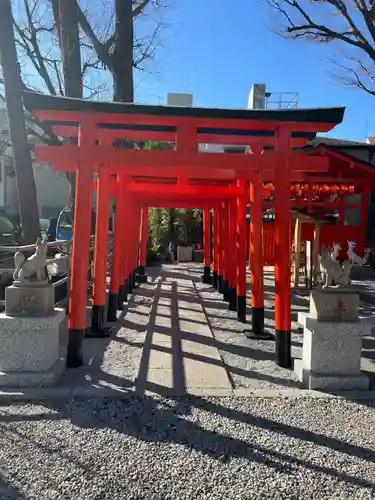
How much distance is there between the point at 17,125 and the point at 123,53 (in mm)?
3371

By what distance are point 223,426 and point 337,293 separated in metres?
1.79

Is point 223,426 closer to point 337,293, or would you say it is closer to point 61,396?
point 61,396

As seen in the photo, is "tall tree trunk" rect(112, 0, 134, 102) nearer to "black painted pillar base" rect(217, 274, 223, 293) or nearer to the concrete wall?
"black painted pillar base" rect(217, 274, 223, 293)

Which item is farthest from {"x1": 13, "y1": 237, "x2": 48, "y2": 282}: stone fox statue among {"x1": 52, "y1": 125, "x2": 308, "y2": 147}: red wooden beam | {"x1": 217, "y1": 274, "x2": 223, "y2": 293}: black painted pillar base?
{"x1": 217, "y1": 274, "x2": 223, "y2": 293}: black painted pillar base

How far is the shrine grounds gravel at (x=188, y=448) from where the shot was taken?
8.05 feet

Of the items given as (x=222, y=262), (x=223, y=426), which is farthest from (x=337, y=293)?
(x=222, y=262)

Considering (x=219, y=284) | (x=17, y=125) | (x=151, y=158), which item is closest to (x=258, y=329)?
(x=151, y=158)

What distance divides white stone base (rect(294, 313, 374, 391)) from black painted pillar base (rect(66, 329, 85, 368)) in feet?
7.89

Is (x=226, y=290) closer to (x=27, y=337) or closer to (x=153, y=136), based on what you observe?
(x=153, y=136)

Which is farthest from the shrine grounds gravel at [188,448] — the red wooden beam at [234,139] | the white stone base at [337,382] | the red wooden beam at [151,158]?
the red wooden beam at [234,139]

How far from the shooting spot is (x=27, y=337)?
12.6 feet

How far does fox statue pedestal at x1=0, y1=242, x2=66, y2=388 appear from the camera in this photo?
3.84m

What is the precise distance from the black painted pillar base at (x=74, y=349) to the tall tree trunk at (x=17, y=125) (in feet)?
13.4

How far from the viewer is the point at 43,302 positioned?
3965 mm
